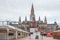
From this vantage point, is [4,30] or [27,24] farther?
[27,24]

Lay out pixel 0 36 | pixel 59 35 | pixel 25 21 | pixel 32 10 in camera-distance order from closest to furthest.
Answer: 1. pixel 59 35
2. pixel 0 36
3. pixel 25 21
4. pixel 32 10

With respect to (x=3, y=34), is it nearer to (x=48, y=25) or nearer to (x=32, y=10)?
(x=48, y=25)

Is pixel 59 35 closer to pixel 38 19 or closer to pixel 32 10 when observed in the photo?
pixel 38 19

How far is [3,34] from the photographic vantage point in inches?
364

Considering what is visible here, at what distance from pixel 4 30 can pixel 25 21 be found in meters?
59.9

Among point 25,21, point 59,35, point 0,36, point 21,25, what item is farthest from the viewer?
point 25,21

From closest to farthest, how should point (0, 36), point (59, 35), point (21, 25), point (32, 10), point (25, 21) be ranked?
1. point (59, 35)
2. point (0, 36)
3. point (21, 25)
4. point (25, 21)
5. point (32, 10)

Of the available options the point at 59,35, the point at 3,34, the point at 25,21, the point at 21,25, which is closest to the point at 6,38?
the point at 3,34

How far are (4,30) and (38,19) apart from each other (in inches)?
2446

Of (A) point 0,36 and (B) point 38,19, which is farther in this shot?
(B) point 38,19

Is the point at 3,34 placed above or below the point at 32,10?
below

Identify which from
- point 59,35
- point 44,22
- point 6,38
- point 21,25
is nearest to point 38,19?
point 44,22

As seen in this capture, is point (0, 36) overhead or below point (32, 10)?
below

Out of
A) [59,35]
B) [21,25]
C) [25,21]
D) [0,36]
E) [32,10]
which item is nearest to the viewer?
[59,35]
